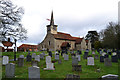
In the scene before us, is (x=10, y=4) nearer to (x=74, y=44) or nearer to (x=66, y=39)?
(x=66, y=39)

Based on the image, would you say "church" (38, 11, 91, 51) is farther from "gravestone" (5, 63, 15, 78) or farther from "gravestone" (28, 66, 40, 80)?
"gravestone" (28, 66, 40, 80)

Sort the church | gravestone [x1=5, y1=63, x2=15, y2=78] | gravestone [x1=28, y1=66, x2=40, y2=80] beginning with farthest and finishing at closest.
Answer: the church < gravestone [x1=5, y1=63, x2=15, y2=78] < gravestone [x1=28, y1=66, x2=40, y2=80]

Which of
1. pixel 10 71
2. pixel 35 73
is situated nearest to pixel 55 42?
pixel 10 71

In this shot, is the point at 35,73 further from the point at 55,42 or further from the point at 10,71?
the point at 55,42

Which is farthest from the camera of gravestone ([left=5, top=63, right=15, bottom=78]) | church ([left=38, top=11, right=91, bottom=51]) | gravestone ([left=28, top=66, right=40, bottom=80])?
church ([left=38, top=11, right=91, bottom=51])

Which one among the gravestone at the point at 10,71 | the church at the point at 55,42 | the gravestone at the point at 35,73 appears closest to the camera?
the gravestone at the point at 35,73

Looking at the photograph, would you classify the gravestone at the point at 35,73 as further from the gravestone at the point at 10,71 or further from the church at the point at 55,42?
the church at the point at 55,42

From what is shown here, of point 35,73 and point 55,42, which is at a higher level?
point 55,42

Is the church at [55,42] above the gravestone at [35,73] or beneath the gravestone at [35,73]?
above

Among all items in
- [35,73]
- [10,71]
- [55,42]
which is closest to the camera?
[35,73]

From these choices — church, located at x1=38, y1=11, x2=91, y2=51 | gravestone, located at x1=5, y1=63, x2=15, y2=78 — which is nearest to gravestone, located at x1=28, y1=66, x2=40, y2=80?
gravestone, located at x1=5, y1=63, x2=15, y2=78

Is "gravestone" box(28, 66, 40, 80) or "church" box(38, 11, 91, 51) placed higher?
"church" box(38, 11, 91, 51)

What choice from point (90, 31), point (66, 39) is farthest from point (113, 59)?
point (90, 31)

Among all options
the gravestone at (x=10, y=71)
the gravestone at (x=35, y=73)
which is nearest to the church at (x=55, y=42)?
the gravestone at (x=10, y=71)
